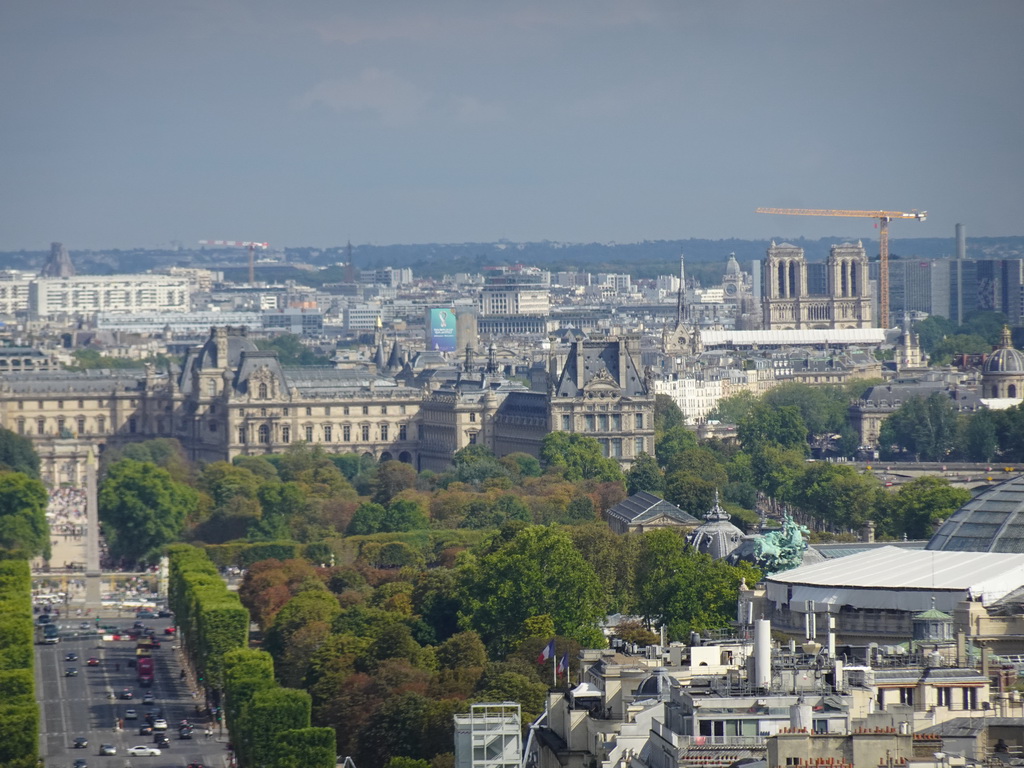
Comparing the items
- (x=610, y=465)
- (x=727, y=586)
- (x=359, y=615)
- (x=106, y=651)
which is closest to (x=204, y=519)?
(x=610, y=465)

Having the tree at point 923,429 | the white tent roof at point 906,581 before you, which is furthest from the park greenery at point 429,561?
the tree at point 923,429

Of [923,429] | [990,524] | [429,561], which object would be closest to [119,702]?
[429,561]

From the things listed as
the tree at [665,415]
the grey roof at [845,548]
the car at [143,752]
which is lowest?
the car at [143,752]

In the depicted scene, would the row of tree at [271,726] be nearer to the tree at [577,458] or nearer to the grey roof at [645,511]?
the grey roof at [645,511]

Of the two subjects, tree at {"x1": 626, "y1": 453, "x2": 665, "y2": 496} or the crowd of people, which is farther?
the crowd of people

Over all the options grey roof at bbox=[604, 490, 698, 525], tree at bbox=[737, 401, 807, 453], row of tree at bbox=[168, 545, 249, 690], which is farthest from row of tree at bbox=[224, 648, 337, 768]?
tree at bbox=[737, 401, 807, 453]

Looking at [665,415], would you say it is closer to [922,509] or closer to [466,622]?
[922,509]

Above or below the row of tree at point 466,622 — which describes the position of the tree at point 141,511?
below

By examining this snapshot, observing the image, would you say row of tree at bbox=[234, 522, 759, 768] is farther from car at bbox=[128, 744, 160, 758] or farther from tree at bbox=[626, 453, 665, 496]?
tree at bbox=[626, 453, 665, 496]
